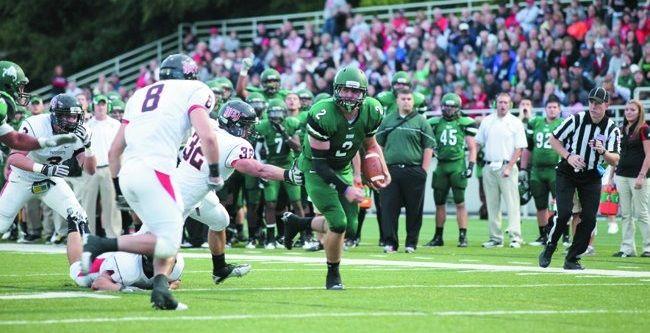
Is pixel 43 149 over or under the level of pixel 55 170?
over

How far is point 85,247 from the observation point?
355 inches

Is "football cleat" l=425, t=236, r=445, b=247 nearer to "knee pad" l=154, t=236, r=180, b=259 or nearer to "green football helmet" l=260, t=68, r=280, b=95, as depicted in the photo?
"green football helmet" l=260, t=68, r=280, b=95

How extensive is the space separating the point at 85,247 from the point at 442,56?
17.7m

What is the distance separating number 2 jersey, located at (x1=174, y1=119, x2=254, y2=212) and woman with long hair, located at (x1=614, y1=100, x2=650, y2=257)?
6418 mm

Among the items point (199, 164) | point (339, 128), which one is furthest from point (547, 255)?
point (199, 164)

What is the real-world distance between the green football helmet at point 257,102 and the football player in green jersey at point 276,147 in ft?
0.43

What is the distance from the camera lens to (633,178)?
1582 cm

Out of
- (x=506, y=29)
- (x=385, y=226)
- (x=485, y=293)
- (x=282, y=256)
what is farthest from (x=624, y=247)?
(x=506, y=29)

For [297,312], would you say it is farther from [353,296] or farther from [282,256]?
[282,256]

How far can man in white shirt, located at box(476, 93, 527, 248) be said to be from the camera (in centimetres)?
1788

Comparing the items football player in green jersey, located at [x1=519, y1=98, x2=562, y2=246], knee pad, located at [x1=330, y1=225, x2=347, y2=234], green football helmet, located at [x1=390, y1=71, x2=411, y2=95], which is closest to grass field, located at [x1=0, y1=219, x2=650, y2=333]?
knee pad, located at [x1=330, y1=225, x2=347, y2=234]

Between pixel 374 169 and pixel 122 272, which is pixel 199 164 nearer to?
pixel 122 272

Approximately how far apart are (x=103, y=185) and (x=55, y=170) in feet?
22.8

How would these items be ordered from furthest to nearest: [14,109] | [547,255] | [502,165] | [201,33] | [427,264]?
[201,33]
[502,165]
[427,264]
[547,255]
[14,109]
